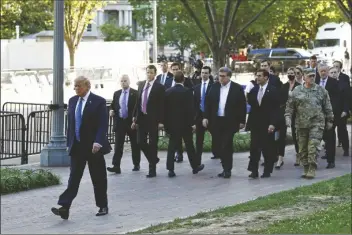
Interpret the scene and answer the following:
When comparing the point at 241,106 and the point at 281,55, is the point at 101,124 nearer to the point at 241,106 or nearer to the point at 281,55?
the point at 241,106

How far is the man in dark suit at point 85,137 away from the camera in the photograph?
11.1m

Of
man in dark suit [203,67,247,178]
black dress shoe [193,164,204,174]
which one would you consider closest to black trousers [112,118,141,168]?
black dress shoe [193,164,204,174]

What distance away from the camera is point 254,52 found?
6025 cm

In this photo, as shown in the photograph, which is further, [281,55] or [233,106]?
[281,55]

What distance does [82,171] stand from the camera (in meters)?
11.2

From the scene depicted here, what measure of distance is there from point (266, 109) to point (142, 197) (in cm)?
308

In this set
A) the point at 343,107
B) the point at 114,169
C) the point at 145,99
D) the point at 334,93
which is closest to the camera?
the point at 145,99

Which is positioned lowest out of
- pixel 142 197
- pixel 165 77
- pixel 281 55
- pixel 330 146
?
pixel 142 197

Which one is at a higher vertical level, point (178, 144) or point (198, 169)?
point (178, 144)

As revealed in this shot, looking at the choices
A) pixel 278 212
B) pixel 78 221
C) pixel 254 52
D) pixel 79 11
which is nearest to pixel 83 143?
pixel 78 221

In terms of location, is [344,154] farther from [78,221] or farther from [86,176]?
[78,221]

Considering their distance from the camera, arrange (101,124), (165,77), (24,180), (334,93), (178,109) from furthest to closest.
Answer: (165,77) → (334,93) → (178,109) → (24,180) → (101,124)

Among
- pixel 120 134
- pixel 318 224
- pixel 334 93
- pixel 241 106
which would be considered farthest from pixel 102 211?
pixel 334 93

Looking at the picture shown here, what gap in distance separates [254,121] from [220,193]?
2107 millimetres
